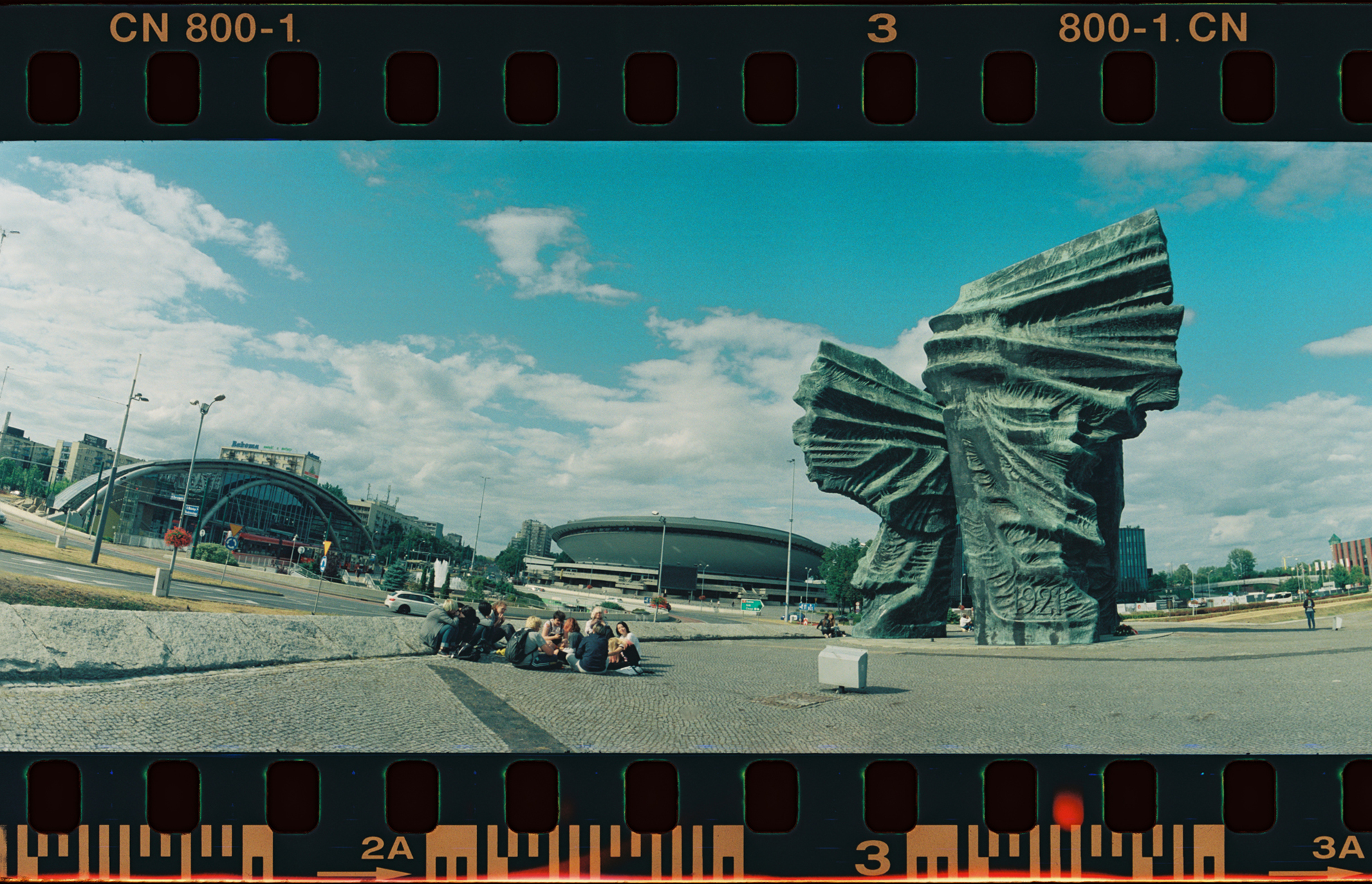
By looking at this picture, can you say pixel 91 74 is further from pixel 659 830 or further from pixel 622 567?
pixel 622 567

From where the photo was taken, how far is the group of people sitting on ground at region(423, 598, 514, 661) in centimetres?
1164

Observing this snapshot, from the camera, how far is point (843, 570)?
49.2 m

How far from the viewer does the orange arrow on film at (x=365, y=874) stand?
5.62m

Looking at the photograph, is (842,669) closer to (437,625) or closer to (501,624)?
(501,624)

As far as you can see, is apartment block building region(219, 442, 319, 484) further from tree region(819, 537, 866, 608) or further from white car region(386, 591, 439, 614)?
tree region(819, 537, 866, 608)

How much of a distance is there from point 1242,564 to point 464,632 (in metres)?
42.3

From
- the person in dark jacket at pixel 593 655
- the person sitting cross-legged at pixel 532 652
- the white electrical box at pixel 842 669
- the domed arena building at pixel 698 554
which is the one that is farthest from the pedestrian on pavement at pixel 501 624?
the domed arena building at pixel 698 554

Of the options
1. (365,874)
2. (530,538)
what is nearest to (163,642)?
(365,874)

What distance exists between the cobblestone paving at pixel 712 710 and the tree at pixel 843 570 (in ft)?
117

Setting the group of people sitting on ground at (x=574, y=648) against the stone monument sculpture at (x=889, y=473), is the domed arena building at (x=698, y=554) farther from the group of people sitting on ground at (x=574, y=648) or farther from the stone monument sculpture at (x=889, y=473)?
the group of people sitting on ground at (x=574, y=648)

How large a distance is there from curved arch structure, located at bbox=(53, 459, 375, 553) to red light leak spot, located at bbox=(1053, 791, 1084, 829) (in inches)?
483

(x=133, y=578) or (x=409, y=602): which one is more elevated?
(x=133, y=578)

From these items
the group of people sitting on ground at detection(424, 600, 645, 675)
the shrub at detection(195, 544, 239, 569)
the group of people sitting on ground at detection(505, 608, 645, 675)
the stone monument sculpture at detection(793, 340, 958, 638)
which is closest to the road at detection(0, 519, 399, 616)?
the shrub at detection(195, 544, 239, 569)

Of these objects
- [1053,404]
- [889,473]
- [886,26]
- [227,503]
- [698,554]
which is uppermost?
[886,26]
